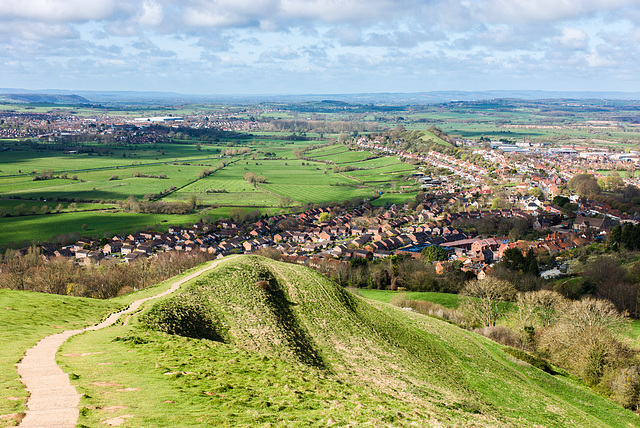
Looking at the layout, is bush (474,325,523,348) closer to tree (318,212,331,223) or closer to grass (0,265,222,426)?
grass (0,265,222,426)

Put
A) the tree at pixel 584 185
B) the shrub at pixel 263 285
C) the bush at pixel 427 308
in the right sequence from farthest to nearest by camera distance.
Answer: the tree at pixel 584 185 < the bush at pixel 427 308 < the shrub at pixel 263 285

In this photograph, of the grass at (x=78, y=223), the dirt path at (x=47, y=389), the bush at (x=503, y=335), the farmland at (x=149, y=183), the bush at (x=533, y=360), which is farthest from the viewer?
the farmland at (x=149, y=183)

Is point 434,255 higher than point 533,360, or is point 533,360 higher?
point 533,360

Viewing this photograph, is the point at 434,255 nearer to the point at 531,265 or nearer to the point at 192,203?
the point at 531,265

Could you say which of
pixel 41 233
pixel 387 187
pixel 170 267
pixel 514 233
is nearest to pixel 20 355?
pixel 170 267

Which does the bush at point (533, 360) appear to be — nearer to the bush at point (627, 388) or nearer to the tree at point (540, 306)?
the bush at point (627, 388)

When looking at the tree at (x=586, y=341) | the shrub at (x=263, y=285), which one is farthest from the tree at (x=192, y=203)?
the tree at (x=586, y=341)

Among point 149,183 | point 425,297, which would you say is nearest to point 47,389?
point 425,297
